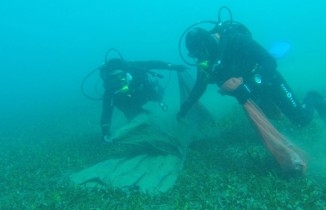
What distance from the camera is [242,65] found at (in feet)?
31.2

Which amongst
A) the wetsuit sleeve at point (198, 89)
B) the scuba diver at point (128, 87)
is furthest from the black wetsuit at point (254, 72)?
the scuba diver at point (128, 87)

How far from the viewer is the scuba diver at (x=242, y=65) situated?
30.7 feet

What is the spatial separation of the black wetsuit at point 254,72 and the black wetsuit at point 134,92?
366 centimetres

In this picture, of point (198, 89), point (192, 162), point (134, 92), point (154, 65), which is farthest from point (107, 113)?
point (192, 162)

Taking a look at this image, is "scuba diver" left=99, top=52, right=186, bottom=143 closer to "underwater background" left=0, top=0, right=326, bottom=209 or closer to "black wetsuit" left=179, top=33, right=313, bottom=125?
"underwater background" left=0, top=0, right=326, bottom=209

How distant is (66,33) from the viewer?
13325 centimetres

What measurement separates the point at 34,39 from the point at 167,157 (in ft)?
410

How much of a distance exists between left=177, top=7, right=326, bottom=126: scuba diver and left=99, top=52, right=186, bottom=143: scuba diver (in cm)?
315

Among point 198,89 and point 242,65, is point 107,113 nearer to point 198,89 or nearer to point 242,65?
point 198,89

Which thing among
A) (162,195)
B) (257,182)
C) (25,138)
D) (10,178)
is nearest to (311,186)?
(257,182)

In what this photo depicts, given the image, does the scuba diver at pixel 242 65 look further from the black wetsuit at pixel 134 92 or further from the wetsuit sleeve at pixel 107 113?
the wetsuit sleeve at pixel 107 113

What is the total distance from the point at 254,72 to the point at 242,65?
336 mm

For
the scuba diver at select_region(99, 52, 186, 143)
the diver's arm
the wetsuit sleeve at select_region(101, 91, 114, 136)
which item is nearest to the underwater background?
the wetsuit sleeve at select_region(101, 91, 114, 136)

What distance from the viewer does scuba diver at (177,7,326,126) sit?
936 cm
